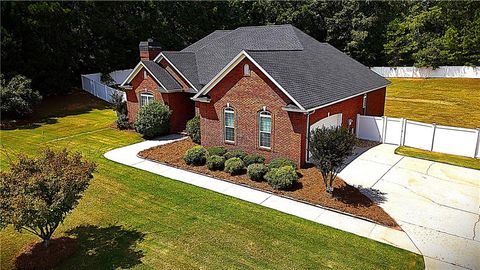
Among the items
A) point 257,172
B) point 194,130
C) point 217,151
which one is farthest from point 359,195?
point 194,130

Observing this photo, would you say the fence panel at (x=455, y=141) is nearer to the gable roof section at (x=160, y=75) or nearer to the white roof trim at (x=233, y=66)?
the white roof trim at (x=233, y=66)

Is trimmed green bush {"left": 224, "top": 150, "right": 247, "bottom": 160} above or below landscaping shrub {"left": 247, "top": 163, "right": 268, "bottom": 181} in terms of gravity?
above

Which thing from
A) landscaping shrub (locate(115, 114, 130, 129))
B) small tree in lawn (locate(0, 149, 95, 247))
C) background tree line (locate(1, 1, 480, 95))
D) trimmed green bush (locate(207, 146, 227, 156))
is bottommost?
trimmed green bush (locate(207, 146, 227, 156))

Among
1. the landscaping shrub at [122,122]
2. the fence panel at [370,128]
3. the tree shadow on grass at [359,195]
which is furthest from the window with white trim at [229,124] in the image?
the landscaping shrub at [122,122]

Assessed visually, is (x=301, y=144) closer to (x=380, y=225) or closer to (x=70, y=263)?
(x=380, y=225)

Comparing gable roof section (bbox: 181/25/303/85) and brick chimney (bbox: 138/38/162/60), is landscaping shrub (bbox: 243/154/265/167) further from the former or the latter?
brick chimney (bbox: 138/38/162/60)

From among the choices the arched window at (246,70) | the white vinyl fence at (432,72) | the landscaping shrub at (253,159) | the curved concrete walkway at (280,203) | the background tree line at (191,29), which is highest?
the background tree line at (191,29)

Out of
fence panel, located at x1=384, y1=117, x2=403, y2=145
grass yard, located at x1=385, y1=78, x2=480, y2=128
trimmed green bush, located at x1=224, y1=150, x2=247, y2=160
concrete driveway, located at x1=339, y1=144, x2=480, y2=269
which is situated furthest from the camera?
grass yard, located at x1=385, y1=78, x2=480, y2=128

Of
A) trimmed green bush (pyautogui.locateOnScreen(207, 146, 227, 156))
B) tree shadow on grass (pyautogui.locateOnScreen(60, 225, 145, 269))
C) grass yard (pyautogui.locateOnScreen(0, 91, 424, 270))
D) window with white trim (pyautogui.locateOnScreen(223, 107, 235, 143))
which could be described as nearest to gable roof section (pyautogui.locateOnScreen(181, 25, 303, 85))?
window with white trim (pyautogui.locateOnScreen(223, 107, 235, 143))
